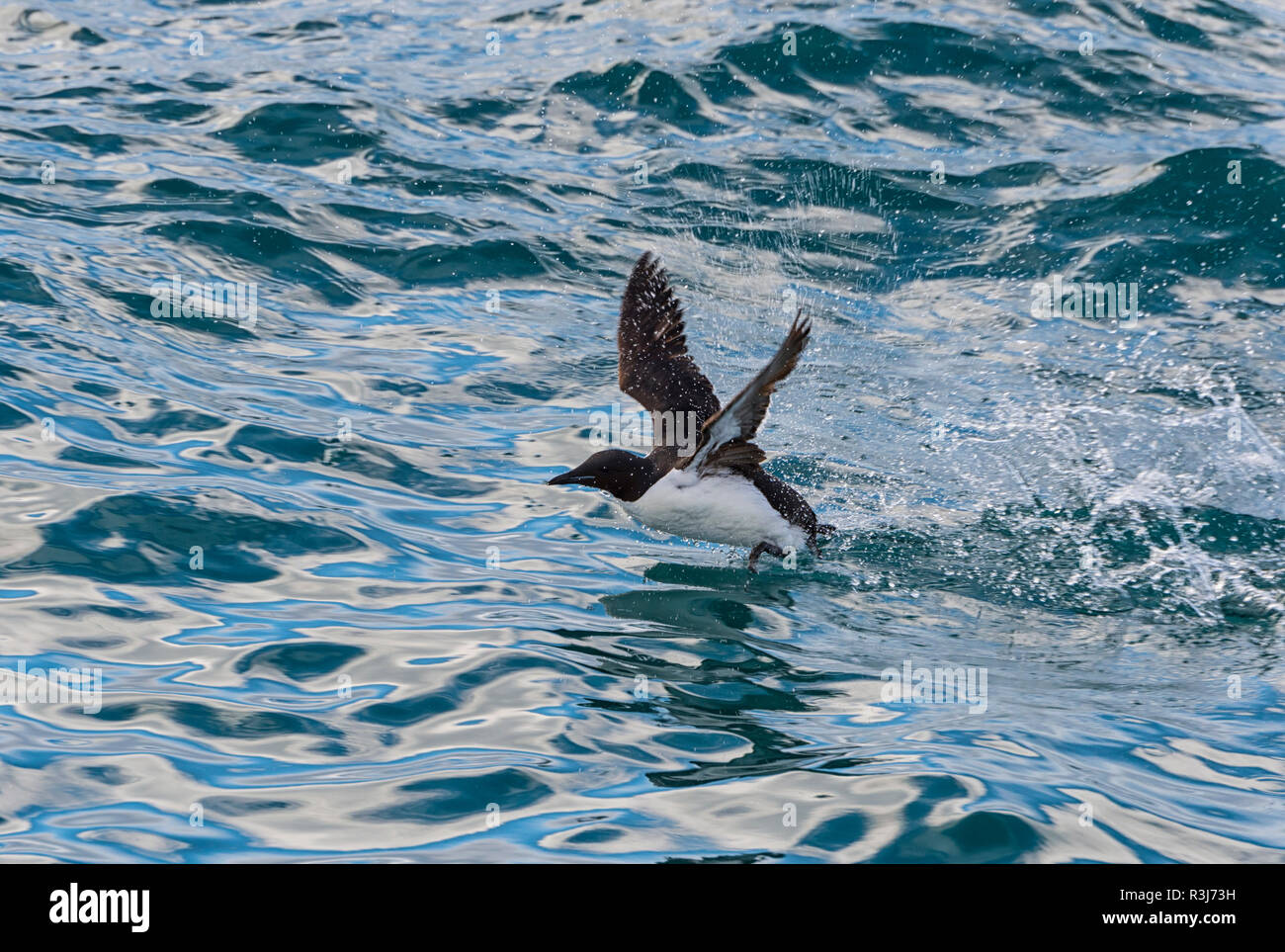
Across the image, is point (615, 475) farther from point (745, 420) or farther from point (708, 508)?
point (745, 420)

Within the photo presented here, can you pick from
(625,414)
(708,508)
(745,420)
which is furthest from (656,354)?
(745,420)

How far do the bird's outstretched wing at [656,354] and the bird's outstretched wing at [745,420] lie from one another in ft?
3.37

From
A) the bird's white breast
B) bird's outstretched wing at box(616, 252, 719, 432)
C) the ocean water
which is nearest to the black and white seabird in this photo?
the bird's white breast

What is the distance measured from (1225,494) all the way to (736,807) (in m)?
5.53

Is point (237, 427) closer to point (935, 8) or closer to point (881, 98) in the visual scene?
point (881, 98)

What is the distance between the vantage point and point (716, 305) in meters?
13.0

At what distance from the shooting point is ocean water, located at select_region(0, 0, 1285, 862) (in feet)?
18.7

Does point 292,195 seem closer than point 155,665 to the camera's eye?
No

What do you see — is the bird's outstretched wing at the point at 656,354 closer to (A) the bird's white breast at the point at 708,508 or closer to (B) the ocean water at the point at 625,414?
(B) the ocean water at the point at 625,414

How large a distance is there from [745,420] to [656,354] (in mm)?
2172

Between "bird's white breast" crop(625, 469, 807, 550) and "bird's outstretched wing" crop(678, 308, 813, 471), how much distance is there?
0.10m

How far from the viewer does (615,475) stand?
8070mm
